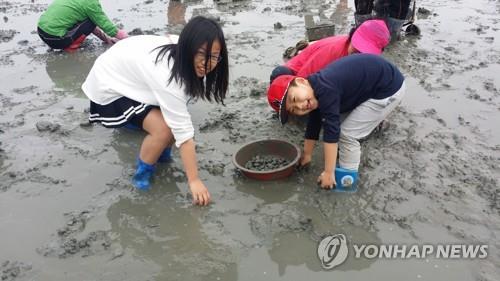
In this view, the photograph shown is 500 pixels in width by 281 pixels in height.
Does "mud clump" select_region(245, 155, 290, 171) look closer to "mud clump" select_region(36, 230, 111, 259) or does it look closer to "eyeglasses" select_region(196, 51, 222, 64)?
"eyeglasses" select_region(196, 51, 222, 64)

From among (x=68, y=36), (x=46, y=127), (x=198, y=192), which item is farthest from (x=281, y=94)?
(x=68, y=36)

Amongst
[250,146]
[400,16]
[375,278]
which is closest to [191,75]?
[250,146]

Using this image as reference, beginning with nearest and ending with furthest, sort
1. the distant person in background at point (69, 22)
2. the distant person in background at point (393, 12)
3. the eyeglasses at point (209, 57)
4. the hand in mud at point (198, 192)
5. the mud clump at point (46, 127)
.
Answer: the eyeglasses at point (209, 57), the hand in mud at point (198, 192), the mud clump at point (46, 127), the distant person in background at point (69, 22), the distant person in background at point (393, 12)

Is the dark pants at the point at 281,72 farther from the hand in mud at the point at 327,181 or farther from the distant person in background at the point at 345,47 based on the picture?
the hand in mud at the point at 327,181

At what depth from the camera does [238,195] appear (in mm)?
3215

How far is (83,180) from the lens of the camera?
3389 millimetres

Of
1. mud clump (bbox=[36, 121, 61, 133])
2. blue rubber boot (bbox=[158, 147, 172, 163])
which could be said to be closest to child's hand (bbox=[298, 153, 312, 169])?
blue rubber boot (bbox=[158, 147, 172, 163])

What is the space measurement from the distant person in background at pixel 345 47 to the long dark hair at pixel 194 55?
36.7 inches

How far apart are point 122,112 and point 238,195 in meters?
1.06

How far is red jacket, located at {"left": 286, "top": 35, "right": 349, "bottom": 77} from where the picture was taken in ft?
12.3

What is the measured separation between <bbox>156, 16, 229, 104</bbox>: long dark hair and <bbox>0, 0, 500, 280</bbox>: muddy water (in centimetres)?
84

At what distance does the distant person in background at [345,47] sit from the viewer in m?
3.67

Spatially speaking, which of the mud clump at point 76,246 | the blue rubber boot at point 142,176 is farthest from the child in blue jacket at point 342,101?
the mud clump at point 76,246

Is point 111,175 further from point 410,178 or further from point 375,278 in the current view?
point 410,178
